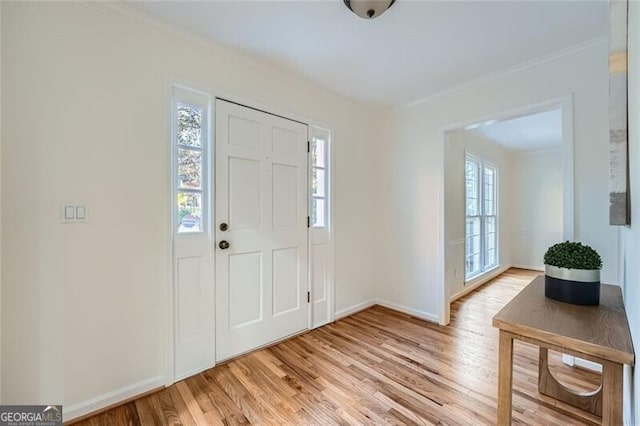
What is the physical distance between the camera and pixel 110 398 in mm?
1695

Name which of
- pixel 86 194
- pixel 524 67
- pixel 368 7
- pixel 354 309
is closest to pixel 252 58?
pixel 368 7

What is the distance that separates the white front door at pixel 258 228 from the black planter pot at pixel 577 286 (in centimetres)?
189

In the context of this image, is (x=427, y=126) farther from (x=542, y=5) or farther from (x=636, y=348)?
(x=636, y=348)

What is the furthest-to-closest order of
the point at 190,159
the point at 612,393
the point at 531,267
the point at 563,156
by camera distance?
the point at 531,267 → the point at 563,156 → the point at 190,159 → the point at 612,393

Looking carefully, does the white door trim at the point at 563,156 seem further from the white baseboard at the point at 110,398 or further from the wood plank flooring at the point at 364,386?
the white baseboard at the point at 110,398

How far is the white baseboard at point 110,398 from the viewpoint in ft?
5.17

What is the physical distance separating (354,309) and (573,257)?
2.24 meters

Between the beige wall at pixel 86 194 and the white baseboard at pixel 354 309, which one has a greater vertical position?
the beige wall at pixel 86 194

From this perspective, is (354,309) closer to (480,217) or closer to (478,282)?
(478,282)

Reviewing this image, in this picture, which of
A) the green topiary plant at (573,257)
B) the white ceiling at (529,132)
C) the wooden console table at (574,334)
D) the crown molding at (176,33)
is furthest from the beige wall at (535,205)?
the crown molding at (176,33)

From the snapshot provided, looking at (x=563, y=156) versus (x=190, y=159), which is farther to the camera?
(x=563, y=156)

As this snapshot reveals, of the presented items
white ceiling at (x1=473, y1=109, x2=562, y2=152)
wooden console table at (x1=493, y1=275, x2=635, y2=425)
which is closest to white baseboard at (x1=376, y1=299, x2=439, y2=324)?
wooden console table at (x1=493, y1=275, x2=635, y2=425)

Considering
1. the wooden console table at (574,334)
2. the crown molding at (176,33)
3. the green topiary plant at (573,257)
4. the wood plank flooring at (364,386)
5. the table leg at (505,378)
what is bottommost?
the wood plank flooring at (364,386)

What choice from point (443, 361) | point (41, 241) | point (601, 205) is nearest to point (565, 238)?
point (601, 205)
